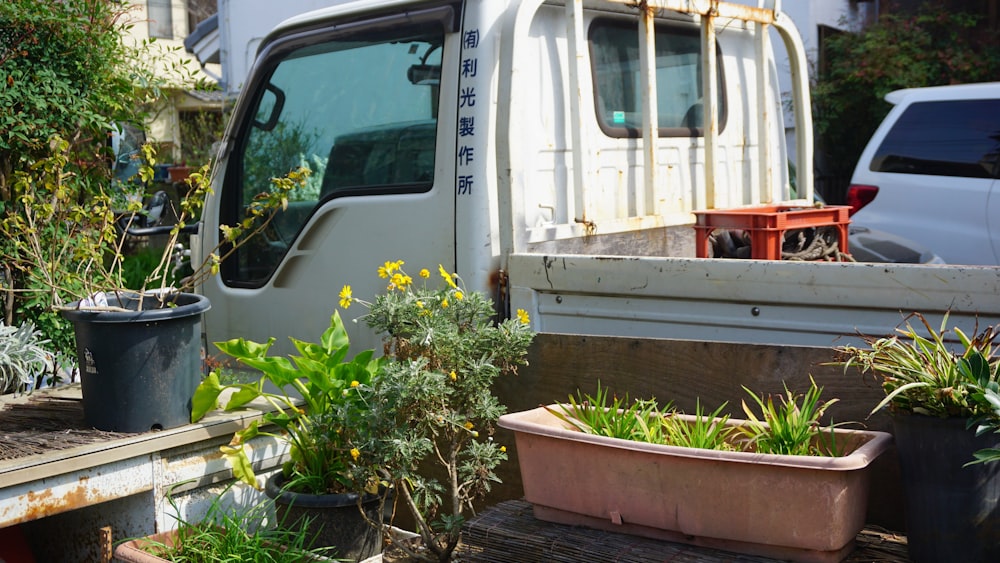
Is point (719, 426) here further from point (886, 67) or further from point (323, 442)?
point (886, 67)

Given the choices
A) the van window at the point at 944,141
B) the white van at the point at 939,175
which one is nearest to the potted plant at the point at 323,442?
the white van at the point at 939,175

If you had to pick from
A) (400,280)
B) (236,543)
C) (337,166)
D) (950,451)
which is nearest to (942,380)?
(950,451)

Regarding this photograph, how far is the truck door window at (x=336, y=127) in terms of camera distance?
351cm

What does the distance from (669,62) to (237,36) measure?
1249cm

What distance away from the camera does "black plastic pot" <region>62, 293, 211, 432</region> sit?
2.89m

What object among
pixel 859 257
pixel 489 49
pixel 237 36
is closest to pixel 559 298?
pixel 489 49

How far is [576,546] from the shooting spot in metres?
2.25

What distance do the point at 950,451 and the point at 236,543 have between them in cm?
180

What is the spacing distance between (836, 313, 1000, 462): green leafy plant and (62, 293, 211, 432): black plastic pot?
188cm

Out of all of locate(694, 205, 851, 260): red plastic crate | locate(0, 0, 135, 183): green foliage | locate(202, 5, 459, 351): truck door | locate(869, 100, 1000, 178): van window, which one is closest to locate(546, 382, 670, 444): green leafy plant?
locate(202, 5, 459, 351): truck door

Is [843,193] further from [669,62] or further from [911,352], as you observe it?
[911,352]

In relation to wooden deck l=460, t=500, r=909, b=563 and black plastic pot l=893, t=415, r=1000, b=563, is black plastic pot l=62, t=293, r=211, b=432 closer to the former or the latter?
wooden deck l=460, t=500, r=909, b=563

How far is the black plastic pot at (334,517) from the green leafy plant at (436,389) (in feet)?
0.38

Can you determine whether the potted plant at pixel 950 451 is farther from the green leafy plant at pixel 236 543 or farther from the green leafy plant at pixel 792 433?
the green leafy plant at pixel 236 543
